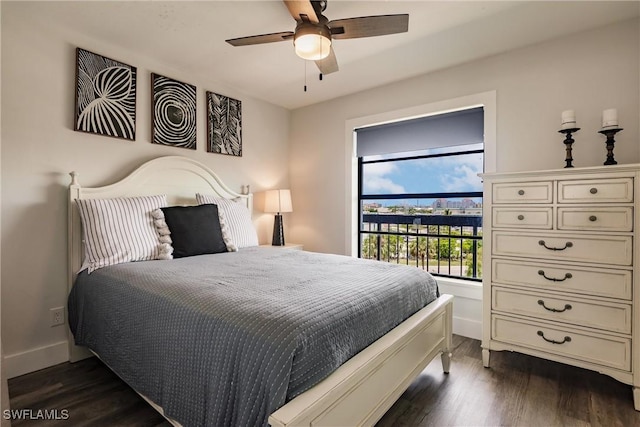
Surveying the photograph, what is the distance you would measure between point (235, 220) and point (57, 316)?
1480 millimetres

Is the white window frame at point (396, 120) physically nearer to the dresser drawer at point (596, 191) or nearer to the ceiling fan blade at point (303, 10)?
the dresser drawer at point (596, 191)

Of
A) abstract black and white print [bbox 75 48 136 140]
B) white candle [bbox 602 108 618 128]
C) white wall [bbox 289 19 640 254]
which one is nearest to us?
white candle [bbox 602 108 618 128]

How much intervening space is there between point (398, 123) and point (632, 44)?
5.74ft

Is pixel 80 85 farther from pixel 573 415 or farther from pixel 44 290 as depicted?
pixel 573 415

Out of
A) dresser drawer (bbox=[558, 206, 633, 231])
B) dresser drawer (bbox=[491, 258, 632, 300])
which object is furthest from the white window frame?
dresser drawer (bbox=[491, 258, 632, 300])

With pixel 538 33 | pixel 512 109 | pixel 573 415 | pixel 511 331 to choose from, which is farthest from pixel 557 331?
pixel 538 33

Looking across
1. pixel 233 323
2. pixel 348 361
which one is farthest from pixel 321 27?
pixel 348 361

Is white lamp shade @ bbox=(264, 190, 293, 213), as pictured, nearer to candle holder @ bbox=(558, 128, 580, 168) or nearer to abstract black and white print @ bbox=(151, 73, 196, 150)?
abstract black and white print @ bbox=(151, 73, 196, 150)

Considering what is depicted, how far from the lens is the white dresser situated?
1.79 meters

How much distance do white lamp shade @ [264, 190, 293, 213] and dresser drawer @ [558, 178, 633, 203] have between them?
2.60 m

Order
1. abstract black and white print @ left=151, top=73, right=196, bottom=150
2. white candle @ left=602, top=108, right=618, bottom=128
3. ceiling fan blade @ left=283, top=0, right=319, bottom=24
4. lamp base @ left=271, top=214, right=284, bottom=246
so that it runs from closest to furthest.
Answer: ceiling fan blade @ left=283, top=0, right=319, bottom=24 < white candle @ left=602, top=108, right=618, bottom=128 < abstract black and white print @ left=151, top=73, right=196, bottom=150 < lamp base @ left=271, top=214, right=284, bottom=246

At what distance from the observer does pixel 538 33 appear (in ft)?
7.76

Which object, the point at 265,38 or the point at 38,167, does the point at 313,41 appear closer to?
the point at 265,38

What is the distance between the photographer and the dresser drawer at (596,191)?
179cm
